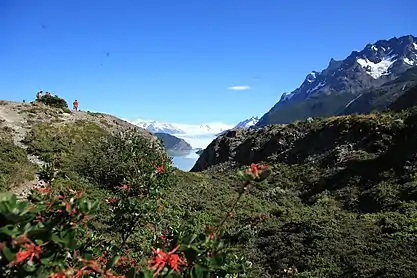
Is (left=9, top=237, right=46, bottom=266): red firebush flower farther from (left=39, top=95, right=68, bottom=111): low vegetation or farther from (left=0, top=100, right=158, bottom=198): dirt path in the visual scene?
(left=39, top=95, right=68, bottom=111): low vegetation

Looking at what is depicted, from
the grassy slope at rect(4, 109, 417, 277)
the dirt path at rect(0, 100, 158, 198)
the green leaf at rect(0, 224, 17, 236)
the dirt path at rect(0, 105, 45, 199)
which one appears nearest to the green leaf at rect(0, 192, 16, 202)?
the green leaf at rect(0, 224, 17, 236)

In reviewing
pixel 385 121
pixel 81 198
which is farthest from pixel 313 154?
pixel 81 198

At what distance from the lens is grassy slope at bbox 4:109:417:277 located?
Result: 1265 cm

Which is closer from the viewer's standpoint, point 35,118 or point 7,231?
point 7,231

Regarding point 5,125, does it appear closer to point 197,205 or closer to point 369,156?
point 197,205

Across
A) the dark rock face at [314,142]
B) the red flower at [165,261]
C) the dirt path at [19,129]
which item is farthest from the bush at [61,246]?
the dark rock face at [314,142]

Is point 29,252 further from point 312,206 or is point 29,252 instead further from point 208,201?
point 312,206

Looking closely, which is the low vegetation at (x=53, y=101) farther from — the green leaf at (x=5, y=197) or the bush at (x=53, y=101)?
the green leaf at (x=5, y=197)

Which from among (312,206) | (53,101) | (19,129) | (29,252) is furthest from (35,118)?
(29,252)

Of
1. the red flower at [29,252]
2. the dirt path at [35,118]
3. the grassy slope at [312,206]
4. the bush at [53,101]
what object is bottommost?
the grassy slope at [312,206]

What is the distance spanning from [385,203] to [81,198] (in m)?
20.3

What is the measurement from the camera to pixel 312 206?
23.3 m

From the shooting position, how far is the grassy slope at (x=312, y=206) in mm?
12648

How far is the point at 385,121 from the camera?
105ft
